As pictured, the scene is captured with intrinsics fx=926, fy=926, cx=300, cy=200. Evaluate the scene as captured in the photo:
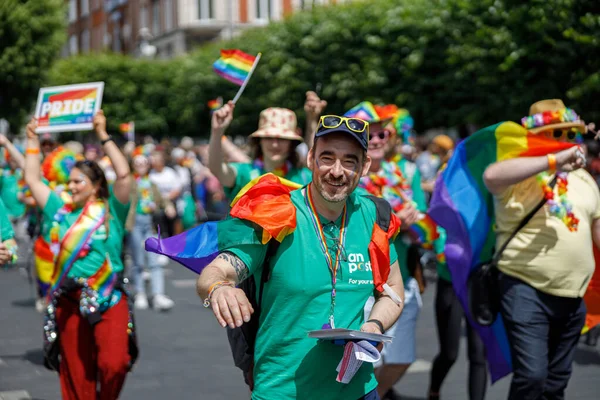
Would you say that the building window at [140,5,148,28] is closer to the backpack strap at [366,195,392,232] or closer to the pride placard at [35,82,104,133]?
the pride placard at [35,82,104,133]

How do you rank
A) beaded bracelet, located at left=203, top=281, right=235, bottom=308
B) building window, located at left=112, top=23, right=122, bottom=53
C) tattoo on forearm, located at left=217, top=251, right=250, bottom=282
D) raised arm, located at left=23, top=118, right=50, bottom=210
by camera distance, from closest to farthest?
beaded bracelet, located at left=203, top=281, right=235, bottom=308
tattoo on forearm, located at left=217, top=251, right=250, bottom=282
raised arm, located at left=23, top=118, right=50, bottom=210
building window, located at left=112, top=23, right=122, bottom=53

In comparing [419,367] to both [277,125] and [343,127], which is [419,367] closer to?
[277,125]

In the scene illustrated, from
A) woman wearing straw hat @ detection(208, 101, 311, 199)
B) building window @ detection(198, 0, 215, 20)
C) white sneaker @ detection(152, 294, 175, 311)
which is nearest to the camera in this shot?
woman wearing straw hat @ detection(208, 101, 311, 199)

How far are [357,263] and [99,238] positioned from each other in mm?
2505

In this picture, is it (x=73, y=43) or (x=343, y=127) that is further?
(x=73, y=43)

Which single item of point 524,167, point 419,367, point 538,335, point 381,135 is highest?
point 381,135

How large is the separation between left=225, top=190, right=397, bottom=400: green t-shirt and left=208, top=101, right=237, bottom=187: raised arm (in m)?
1.87

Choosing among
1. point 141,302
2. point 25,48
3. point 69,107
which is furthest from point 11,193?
point 25,48

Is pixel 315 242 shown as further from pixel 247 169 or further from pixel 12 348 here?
pixel 12 348

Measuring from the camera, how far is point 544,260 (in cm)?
467

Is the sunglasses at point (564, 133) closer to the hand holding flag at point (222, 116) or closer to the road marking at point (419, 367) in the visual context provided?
the hand holding flag at point (222, 116)

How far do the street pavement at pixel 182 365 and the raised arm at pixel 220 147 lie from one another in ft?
5.67

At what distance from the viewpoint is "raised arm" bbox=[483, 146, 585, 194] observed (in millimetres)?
4434

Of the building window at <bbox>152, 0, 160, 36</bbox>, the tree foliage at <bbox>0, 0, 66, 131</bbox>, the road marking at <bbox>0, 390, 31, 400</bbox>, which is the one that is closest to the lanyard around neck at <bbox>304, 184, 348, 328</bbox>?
the road marking at <bbox>0, 390, 31, 400</bbox>
